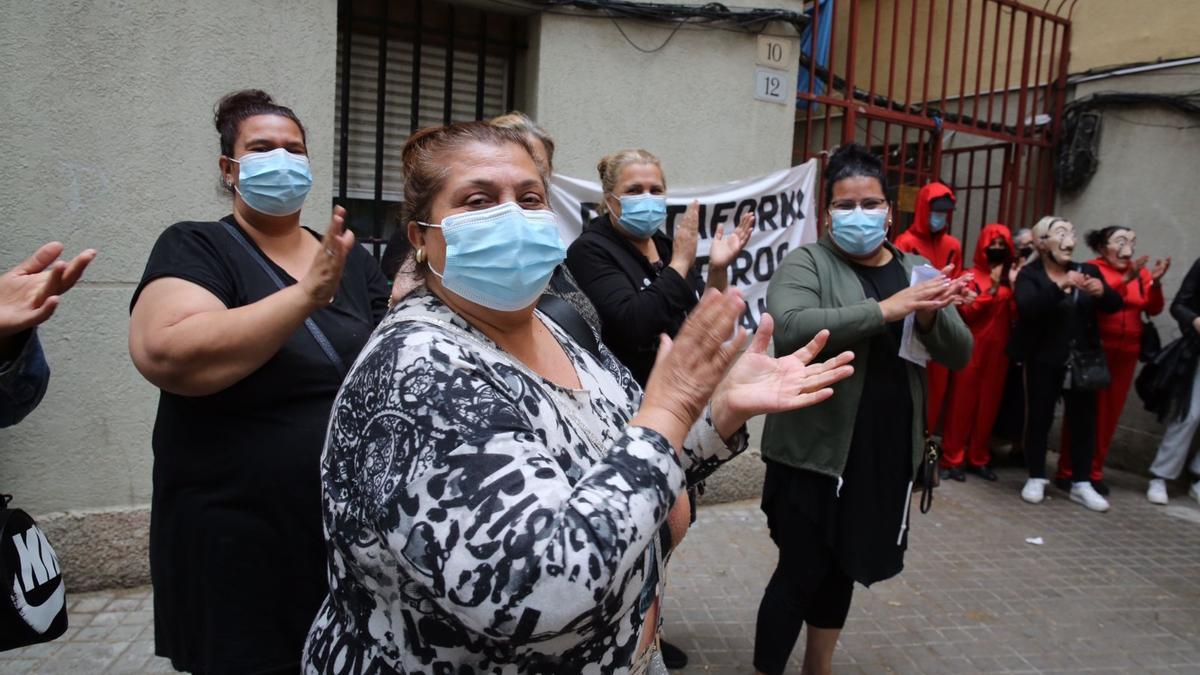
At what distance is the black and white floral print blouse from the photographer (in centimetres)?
114

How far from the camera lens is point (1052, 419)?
6.27 meters

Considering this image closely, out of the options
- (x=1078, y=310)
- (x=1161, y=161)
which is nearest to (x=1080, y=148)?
(x=1161, y=161)

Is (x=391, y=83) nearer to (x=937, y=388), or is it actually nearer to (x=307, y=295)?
(x=307, y=295)

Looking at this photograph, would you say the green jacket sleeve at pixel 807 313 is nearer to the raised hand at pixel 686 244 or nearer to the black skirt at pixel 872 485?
the black skirt at pixel 872 485

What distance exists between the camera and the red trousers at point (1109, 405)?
20.9 ft

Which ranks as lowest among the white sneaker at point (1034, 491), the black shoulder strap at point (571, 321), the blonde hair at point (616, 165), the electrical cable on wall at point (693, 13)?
the white sneaker at point (1034, 491)

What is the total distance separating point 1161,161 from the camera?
705cm

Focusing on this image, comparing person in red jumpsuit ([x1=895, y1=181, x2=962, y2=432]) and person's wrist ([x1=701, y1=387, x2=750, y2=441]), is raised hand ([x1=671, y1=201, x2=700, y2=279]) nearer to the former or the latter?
person's wrist ([x1=701, y1=387, x2=750, y2=441])

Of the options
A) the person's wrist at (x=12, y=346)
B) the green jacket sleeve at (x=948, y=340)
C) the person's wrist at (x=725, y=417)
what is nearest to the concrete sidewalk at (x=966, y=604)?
the green jacket sleeve at (x=948, y=340)

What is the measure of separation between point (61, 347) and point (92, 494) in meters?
0.74

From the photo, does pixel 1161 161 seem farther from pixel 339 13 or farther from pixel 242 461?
pixel 242 461

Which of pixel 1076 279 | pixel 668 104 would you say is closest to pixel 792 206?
pixel 668 104

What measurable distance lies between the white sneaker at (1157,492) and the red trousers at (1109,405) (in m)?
0.35

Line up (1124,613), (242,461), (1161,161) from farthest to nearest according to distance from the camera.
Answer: (1161,161) < (1124,613) < (242,461)
